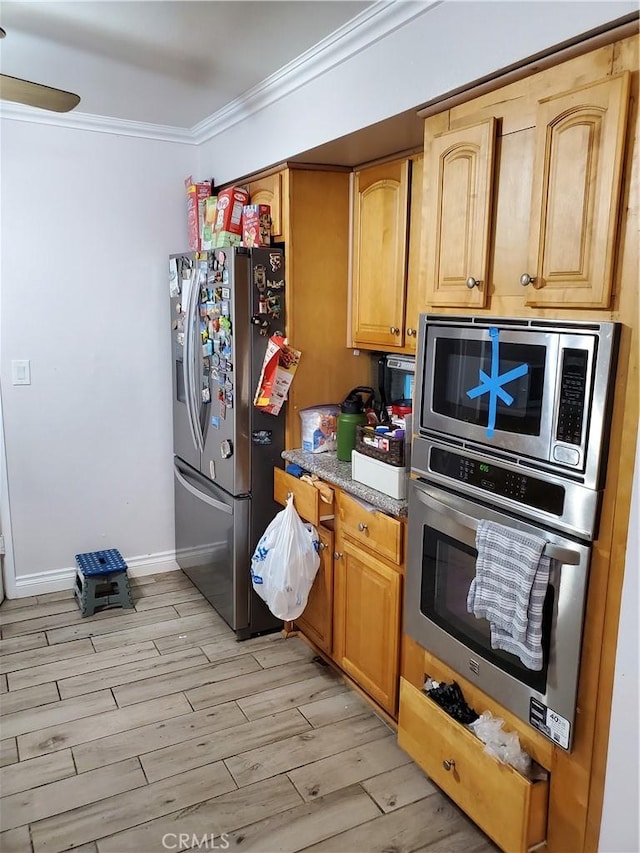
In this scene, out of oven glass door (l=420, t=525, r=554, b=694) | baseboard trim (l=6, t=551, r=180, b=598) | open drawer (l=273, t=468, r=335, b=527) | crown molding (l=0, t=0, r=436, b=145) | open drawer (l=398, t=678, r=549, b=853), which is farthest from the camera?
baseboard trim (l=6, t=551, r=180, b=598)

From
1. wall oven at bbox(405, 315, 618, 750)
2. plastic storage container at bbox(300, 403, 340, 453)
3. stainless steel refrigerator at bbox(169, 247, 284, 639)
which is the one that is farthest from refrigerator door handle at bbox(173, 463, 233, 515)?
wall oven at bbox(405, 315, 618, 750)

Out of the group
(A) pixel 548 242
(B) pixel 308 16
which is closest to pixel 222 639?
(A) pixel 548 242

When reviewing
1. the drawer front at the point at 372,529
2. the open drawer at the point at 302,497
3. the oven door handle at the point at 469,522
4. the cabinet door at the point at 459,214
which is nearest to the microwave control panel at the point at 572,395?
the oven door handle at the point at 469,522

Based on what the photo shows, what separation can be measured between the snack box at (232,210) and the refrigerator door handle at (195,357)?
0.25m

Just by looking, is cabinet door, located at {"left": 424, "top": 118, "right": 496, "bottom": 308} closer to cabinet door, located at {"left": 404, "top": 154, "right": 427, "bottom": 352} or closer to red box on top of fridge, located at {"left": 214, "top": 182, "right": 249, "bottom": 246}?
cabinet door, located at {"left": 404, "top": 154, "right": 427, "bottom": 352}

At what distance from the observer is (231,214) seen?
3002 millimetres

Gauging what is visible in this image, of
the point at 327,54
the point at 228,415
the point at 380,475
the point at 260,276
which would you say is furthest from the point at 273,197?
the point at 380,475

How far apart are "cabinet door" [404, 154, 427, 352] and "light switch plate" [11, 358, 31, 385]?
6.38 feet

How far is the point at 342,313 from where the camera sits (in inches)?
117

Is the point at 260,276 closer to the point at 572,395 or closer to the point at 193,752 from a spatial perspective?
the point at 572,395

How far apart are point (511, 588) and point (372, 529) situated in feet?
2.52

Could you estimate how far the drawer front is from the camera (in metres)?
2.28

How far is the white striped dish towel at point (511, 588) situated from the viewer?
5.41ft

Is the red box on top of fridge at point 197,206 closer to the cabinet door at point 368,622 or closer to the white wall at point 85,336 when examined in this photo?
the white wall at point 85,336
